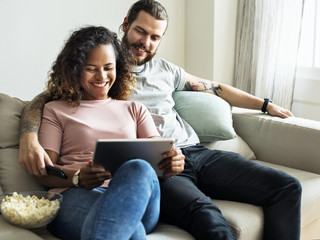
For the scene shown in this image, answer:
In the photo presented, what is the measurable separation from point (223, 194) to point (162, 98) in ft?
1.78

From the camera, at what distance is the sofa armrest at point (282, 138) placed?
2008 mm

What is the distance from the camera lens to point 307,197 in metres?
1.75

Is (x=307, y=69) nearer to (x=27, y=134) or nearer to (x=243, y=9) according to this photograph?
(x=243, y=9)

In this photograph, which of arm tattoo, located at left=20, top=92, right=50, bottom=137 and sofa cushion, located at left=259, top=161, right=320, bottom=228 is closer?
arm tattoo, located at left=20, top=92, right=50, bottom=137

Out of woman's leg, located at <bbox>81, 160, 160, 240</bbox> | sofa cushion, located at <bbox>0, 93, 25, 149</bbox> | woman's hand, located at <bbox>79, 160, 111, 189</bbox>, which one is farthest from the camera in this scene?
sofa cushion, located at <bbox>0, 93, 25, 149</bbox>

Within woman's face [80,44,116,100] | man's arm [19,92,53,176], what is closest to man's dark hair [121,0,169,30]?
woman's face [80,44,116,100]

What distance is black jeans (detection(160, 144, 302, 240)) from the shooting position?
4.70ft

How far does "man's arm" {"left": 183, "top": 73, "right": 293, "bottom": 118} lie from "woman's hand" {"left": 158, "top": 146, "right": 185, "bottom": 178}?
766mm

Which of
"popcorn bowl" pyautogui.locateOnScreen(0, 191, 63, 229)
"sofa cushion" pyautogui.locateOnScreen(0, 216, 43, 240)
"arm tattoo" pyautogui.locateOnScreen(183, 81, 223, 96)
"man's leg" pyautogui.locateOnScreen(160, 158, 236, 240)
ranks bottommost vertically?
"man's leg" pyautogui.locateOnScreen(160, 158, 236, 240)

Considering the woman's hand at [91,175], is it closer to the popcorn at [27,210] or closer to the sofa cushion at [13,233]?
the popcorn at [27,210]

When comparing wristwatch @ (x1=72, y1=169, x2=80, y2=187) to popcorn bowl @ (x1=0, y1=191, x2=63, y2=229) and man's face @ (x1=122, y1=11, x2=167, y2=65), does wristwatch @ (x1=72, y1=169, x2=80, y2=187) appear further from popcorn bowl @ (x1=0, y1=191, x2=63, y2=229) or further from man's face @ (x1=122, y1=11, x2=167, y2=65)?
man's face @ (x1=122, y1=11, x2=167, y2=65)

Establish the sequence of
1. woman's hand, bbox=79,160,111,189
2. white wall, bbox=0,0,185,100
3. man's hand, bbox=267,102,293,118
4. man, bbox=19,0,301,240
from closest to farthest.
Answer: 1. woman's hand, bbox=79,160,111,189
2. man, bbox=19,0,301,240
3. man's hand, bbox=267,102,293,118
4. white wall, bbox=0,0,185,100

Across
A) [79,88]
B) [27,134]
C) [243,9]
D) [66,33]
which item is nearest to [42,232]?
[27,134]

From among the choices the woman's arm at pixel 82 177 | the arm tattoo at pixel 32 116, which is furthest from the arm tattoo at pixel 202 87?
the woman's arm at pixel 82 177
